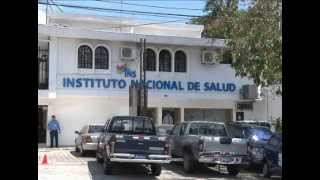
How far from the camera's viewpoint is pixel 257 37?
16172 mm

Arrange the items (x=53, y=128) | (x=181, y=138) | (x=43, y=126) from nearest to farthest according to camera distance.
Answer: (x=181, y=138), (x=53, y=128), (x=43, y=126)

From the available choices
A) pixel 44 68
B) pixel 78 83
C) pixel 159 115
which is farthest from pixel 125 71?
pixel 44 68

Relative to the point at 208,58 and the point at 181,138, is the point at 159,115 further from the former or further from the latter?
the point at 181,138

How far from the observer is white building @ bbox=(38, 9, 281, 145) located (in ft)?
101

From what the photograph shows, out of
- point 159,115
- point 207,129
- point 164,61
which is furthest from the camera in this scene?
point 164,61

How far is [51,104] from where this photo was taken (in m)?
30.9

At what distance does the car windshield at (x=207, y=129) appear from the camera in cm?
1980

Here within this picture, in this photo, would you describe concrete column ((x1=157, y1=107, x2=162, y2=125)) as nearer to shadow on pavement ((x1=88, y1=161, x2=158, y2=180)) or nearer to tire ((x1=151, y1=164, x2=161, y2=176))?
shadow on pavement ((x1=88, y1=161, x2=158, y2=180))

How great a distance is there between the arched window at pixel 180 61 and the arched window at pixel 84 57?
16.4 feet

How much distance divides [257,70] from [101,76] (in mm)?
16175

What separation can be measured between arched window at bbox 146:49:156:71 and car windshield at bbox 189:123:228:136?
1303 cm

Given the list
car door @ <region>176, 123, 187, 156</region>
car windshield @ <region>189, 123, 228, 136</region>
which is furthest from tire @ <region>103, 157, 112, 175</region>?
car windshield @ <region>189, 123, 228, 136</region>

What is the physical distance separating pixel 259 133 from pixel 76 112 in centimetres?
1271
